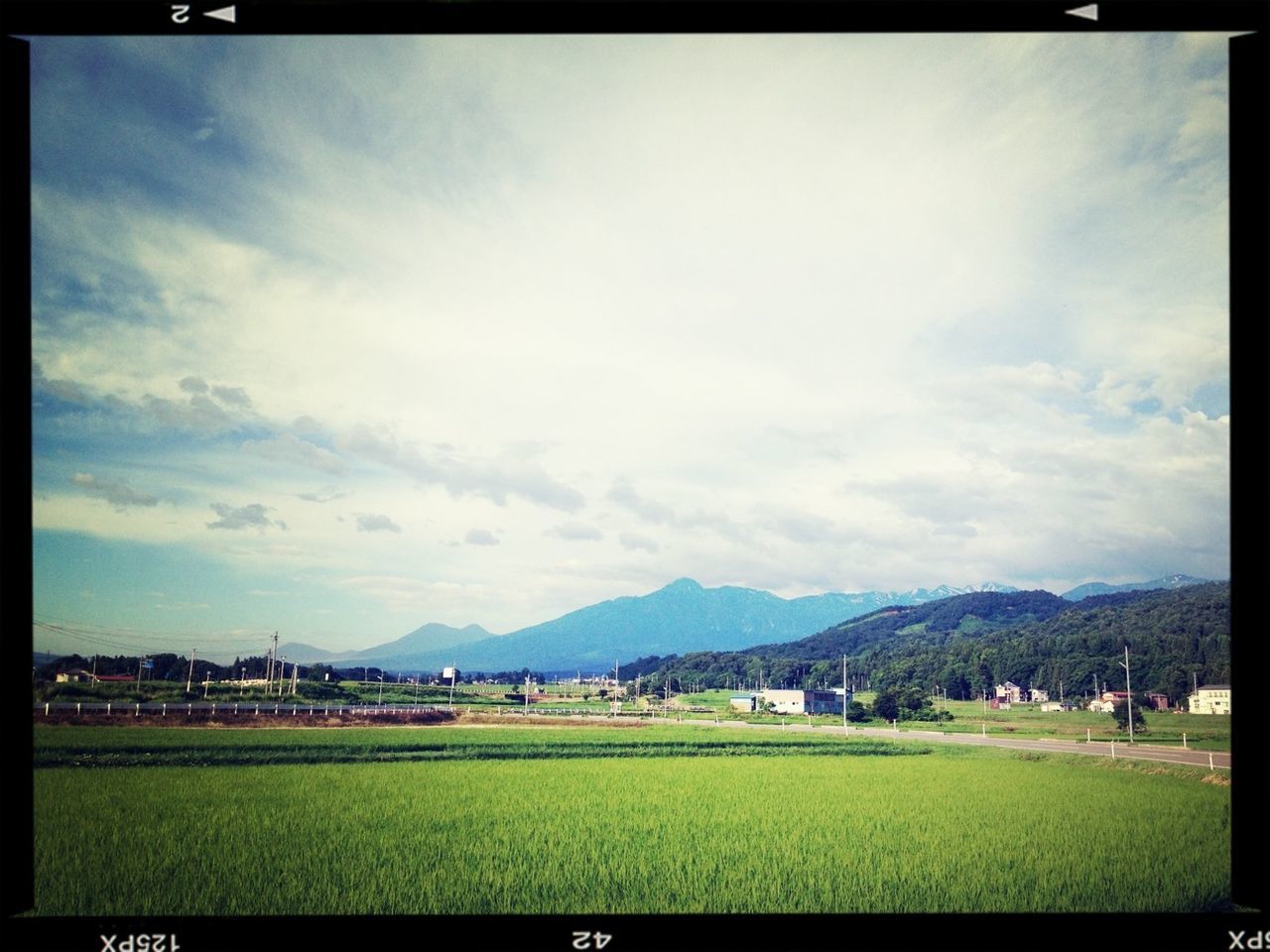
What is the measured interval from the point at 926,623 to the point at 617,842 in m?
16.6

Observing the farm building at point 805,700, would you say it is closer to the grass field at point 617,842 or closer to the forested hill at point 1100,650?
the forested hill at point 1100,650


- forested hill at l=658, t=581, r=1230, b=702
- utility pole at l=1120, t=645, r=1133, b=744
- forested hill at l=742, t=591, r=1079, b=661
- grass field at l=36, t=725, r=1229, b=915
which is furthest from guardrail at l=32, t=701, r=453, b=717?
utility pole at l=1120, t=645, r=1133, b=744

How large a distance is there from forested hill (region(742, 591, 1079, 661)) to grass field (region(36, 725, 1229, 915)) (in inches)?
160

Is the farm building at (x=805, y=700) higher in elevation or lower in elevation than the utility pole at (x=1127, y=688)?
lower

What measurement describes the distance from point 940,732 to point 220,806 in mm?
14755

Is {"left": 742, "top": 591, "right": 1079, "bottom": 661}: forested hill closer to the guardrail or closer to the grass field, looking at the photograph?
the grass field

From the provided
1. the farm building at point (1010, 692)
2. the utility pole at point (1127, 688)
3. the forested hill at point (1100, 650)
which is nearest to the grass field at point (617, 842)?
the utility pole at point (1127, 688)

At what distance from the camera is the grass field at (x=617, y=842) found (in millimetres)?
3920

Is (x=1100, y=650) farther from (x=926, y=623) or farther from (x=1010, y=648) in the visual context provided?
(x=926, y=623)

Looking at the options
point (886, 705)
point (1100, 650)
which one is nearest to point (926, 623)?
point (886, 705)

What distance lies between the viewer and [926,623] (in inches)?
776

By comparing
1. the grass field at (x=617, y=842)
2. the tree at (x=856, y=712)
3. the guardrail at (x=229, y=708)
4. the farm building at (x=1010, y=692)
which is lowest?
the tree at (x=856, y=712)

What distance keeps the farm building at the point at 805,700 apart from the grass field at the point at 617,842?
1450 cm
